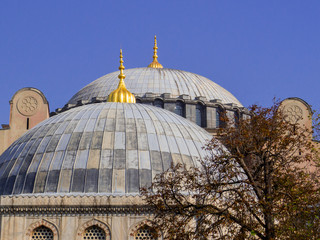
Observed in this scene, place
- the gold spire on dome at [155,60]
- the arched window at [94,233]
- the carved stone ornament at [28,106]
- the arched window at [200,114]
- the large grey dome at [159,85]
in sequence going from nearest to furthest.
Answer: the arched window at [94,233] < the carved stone ornament at [28,106] < the arched window at [200,114] < the large grey dome at [159,85] < the gold spire on dome at [155,60]

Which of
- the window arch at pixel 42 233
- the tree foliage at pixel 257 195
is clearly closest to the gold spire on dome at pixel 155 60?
the window arch at pixel 42 233

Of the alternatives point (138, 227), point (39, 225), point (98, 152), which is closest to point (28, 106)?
point (98, 152)

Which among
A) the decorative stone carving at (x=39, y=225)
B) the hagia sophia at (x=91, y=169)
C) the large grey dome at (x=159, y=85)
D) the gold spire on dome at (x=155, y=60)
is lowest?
the decorative stone carving at (x=39, y=225)

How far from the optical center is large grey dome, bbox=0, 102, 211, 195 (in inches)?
960

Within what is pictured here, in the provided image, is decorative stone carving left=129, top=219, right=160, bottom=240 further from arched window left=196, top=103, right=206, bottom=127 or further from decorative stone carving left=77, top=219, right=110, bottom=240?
arched window left=196, top=103, right=206, bottom=127

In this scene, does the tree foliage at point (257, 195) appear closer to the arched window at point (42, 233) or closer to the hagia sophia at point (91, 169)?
the hagia sophia at point (91, 169)

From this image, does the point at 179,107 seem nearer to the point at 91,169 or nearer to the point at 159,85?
the point at 159,85

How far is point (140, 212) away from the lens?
76.4ft

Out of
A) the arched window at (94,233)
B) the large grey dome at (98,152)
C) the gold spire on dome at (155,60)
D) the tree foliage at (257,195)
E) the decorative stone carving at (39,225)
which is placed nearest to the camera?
the tree foliage at (257,195)

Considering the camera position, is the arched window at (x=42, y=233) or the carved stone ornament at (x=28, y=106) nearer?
the arched window at (x=42, y=233)

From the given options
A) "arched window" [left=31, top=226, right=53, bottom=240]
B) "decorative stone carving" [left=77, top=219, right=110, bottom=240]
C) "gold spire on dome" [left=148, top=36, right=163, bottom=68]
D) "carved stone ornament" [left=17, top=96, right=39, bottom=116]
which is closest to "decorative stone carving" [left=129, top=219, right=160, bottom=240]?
"decorative stone carving" [left=77, top=219, right=110, bottom=240]

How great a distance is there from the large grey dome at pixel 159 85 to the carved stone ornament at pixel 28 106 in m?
4.92

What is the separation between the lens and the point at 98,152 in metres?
25.1

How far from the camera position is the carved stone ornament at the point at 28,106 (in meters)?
42.7
